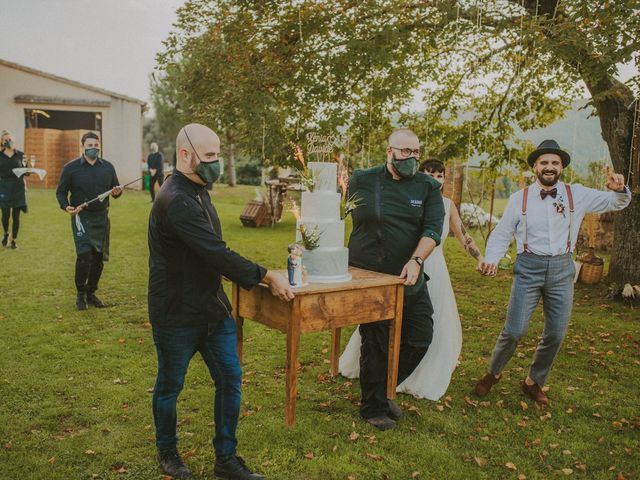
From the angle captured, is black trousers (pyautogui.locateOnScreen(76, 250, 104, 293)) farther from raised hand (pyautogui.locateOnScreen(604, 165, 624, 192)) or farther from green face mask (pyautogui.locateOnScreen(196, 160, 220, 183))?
raised hand (pyautogui.locateOnScreen(604, 165, 624, 192))

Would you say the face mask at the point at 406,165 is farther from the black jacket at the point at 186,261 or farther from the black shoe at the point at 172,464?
the black shoe at the point at 172,464

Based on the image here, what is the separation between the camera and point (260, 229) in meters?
18.6

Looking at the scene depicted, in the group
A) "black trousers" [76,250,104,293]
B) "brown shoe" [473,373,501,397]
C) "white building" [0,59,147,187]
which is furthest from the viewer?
"white building" [0,59,147,187]

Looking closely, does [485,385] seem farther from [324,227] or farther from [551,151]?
[324,227]

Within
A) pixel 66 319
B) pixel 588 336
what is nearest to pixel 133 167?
pixel 66 319

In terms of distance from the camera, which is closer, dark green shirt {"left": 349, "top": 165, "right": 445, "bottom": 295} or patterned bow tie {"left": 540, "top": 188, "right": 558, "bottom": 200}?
dark green shirt {"left": 349, "top": 165, "right": 445, "bottom": 295}

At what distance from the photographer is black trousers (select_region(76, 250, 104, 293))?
8.66 meters

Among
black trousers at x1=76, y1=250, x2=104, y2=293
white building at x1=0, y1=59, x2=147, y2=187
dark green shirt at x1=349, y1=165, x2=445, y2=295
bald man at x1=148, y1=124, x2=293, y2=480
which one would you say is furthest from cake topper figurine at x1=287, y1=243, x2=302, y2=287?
white building at x1=0, y1=59, x2=147, y2=187

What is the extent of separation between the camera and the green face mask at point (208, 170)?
3.78 m

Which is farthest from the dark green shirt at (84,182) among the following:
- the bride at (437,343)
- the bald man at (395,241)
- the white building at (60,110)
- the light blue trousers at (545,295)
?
the white building at (60,110)

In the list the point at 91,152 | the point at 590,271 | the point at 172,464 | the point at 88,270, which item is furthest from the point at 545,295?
the point at 590,271

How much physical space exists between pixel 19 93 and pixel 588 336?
2957 centimetres

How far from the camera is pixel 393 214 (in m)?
5.02

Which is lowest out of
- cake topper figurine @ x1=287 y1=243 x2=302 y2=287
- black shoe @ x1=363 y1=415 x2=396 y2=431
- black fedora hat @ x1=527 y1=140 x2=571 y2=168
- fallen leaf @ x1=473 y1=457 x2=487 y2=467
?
fallen leaf @ x1=473 y1=457 x2=487 y2=467
